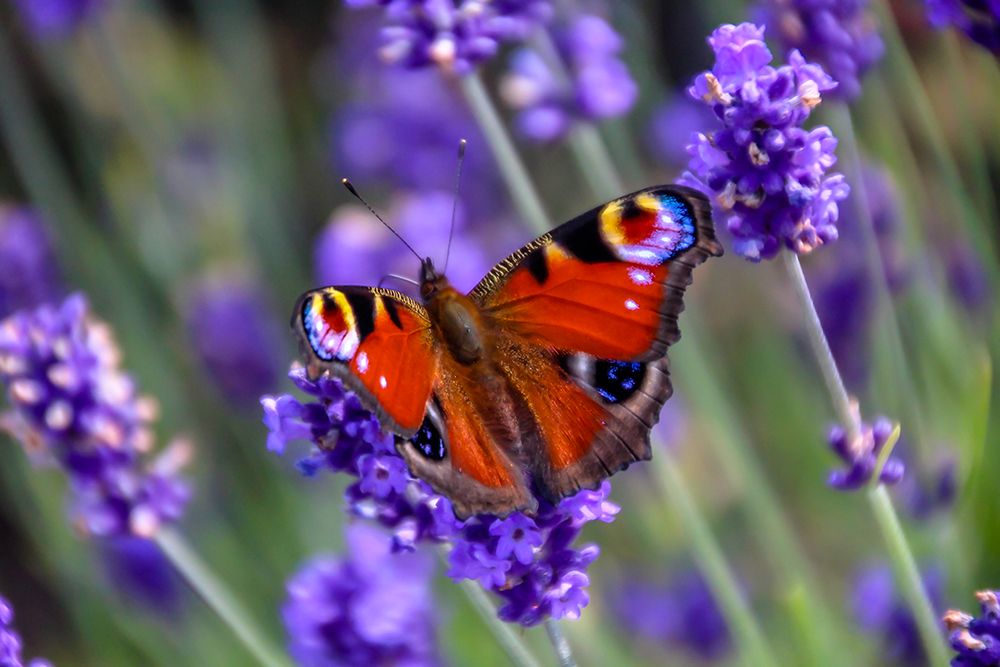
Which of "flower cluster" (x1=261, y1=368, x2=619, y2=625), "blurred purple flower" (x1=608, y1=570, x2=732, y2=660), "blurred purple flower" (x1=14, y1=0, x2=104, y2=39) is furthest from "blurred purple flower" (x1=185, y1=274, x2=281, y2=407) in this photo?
"flower cluster" (x1=261, y1=368, x2=619, y2=625)

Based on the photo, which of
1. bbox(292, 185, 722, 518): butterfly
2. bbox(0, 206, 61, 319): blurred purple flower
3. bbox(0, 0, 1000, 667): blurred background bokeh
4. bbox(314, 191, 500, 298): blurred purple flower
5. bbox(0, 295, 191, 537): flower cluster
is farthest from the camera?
bbox(0, 206, 61, 319): blurred purple flower

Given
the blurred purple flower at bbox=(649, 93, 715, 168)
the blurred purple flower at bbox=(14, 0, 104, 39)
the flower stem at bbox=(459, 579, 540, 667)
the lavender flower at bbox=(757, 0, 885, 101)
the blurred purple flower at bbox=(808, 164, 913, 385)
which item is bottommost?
the flower stem at bbox=(459, 579, 540, 667)

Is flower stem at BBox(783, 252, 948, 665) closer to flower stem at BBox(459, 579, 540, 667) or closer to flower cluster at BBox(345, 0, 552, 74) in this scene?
flower stem at BBox(459, 579, 540, 667)

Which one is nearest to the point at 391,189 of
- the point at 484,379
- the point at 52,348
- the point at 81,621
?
the point at 81,621

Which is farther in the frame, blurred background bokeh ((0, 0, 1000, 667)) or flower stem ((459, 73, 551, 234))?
blurred background bokeh ((0, 0, 1000, 667))

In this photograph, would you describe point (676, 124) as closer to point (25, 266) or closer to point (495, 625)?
point (25, 266)

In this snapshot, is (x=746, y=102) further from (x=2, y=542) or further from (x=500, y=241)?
(x=2, y=542)

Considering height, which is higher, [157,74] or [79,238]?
[157,74]
